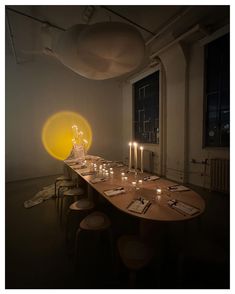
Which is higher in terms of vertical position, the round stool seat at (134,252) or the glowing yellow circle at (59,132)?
the glowing yellow circle at (59,132)

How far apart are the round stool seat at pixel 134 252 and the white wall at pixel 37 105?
185 inches

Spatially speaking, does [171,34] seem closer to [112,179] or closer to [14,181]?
[112,179]

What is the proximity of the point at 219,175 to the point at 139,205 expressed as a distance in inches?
111

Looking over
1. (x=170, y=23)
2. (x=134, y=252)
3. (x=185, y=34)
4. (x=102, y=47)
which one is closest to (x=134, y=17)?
(x=170, y=23)

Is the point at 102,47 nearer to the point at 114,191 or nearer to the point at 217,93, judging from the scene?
the point at 114,191

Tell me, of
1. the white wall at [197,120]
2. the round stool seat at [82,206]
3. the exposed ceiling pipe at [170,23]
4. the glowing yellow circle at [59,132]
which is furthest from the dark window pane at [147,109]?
the round stool seat at [82,206]

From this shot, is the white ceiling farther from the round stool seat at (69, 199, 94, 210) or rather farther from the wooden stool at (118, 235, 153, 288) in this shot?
the wooden stool at (118, 235, 153, 288)

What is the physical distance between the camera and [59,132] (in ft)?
17.9

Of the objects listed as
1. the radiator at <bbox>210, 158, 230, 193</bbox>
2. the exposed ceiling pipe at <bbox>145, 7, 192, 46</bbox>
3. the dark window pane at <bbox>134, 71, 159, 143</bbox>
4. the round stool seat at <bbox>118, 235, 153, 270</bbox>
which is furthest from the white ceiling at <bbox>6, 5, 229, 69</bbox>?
the round stool seat at <bbox>118, 235, 153, 270</bbox>

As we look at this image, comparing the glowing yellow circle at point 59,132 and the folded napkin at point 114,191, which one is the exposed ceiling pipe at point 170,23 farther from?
the glowing yellow circle at point 59,132

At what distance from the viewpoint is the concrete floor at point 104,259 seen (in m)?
1.28

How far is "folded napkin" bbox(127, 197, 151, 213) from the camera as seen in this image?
49.1 inches

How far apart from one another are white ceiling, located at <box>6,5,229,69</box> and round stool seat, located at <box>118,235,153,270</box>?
342cm

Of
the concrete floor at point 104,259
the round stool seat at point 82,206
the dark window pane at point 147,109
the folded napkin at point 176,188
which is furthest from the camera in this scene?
the dark window pane at point 147,109
